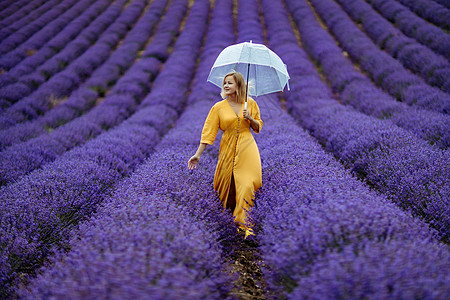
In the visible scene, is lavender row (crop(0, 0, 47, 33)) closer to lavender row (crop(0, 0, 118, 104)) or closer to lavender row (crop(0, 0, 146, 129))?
lavender row (crop(0, 0, 118, 104))

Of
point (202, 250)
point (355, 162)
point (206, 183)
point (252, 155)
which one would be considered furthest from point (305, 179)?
point (355, 162)

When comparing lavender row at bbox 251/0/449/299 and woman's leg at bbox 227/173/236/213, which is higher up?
lavender row at bbox 251/0/449/299

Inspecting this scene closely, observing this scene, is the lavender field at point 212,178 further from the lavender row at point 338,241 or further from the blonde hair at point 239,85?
the blonde hair at point 239,85

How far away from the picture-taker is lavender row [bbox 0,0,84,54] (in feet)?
33.1

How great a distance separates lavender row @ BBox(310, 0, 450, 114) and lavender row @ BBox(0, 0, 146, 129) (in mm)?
7631

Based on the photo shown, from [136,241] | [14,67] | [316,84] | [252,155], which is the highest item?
[136,241]

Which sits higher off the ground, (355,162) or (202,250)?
(202,250)

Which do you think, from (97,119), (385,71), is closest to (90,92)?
(97,119)

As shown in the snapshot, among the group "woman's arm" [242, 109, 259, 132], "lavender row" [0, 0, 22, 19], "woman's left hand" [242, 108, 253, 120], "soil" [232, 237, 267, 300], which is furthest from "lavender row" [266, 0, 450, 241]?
"lavender row" [0, 0, 22, 19]

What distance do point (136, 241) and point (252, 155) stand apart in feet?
4.75

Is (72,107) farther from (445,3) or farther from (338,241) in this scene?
(445,3)

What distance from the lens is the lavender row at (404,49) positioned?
5625mm

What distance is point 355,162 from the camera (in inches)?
127

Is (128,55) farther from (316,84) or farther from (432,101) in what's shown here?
(432,101)
